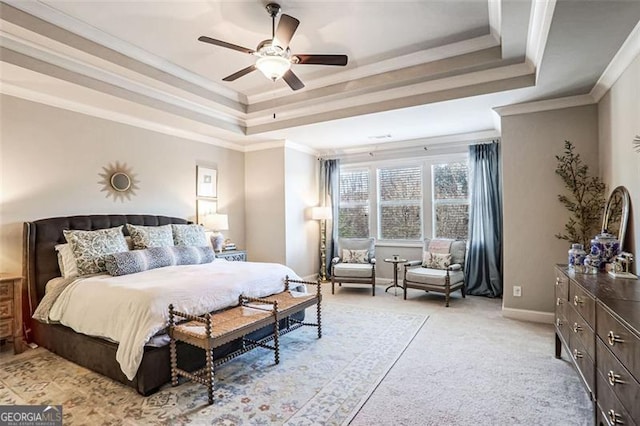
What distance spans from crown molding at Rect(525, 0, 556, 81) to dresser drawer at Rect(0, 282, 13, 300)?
4.81 m

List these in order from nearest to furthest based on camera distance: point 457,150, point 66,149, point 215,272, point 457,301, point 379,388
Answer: point 379,388
point 215,272
point 66,149
point 457,301
point 457,150

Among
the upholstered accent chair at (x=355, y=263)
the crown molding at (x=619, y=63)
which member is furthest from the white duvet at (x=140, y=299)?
the crown molding at (x=619, y=63)

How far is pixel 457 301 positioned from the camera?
5.02 metres

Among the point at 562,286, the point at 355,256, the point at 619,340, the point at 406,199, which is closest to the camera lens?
the point at 619,340

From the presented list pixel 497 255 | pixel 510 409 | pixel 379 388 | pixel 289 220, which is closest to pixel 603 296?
pixel 510 409

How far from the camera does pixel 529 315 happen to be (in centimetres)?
405

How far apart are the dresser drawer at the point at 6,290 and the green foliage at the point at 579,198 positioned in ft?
18.3

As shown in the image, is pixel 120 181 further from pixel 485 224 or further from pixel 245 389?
pixel 485 224

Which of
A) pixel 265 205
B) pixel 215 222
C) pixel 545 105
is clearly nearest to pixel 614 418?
pixel 545 105

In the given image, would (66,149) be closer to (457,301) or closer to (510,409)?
(510,409)

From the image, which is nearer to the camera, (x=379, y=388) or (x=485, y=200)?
(x=379, y=388)

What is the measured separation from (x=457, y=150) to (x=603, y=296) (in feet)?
13.4

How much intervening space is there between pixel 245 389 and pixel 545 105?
13.8 feet

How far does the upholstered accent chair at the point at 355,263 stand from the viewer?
548 centimetres
